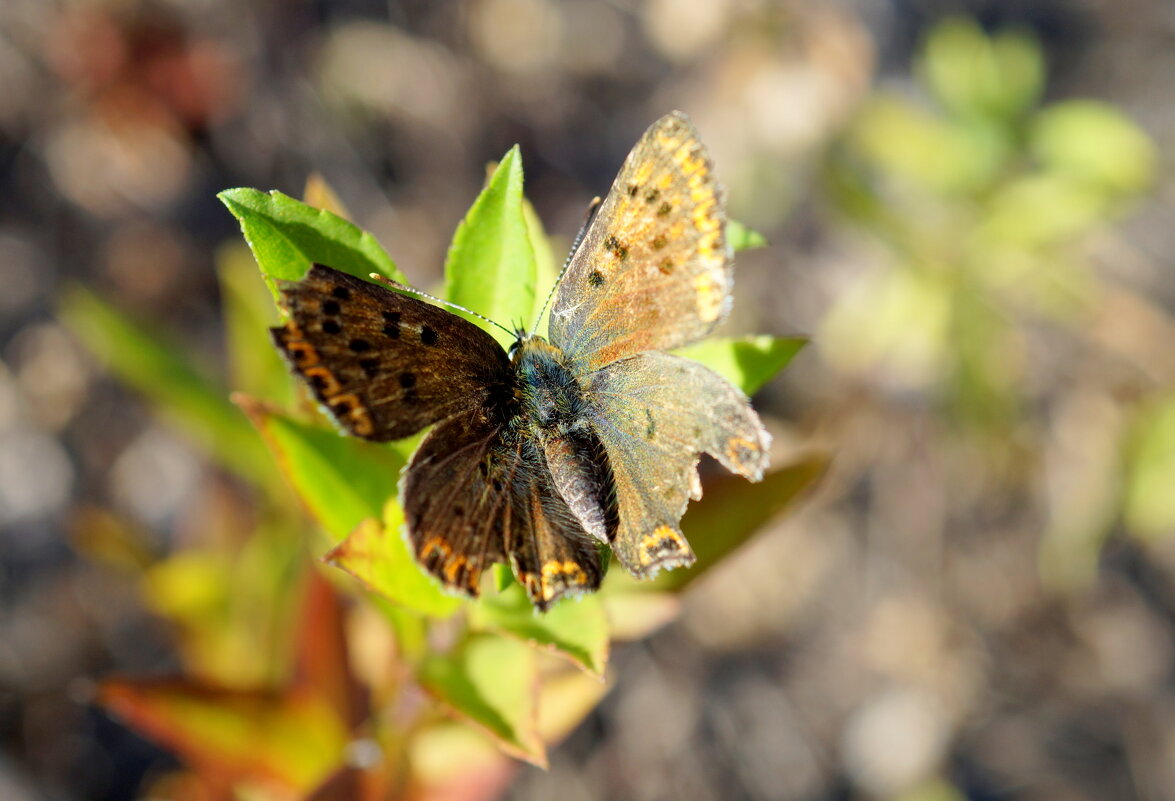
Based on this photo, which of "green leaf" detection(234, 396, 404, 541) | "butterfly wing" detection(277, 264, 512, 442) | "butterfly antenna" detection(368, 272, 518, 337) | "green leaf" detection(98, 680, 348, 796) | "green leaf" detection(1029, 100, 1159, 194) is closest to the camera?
"butterfly wing" detection(277, 264, 512, 442)

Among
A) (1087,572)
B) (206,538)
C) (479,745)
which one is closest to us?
(479,745)

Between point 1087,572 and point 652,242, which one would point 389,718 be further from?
point 1087,572

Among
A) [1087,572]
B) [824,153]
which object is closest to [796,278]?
[824,153]

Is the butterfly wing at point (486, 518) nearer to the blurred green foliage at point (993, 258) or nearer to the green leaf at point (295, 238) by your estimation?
the green leaf at point (295, 238)

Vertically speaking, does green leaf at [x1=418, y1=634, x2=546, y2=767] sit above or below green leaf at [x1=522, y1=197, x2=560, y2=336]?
below

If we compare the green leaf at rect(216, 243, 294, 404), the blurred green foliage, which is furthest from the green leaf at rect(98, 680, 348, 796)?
the blurred green foliage

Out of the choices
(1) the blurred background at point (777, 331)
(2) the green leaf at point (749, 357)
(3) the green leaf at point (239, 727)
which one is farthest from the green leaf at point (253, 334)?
(2) the green leaf at point (749, 357)

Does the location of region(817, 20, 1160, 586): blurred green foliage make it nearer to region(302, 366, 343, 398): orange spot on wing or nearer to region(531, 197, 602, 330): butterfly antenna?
region(531, 197, 602, 330): butterfly antenna
